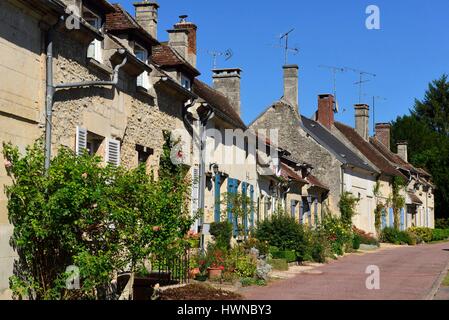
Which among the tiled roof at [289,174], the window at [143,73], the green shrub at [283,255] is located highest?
the window at [143,73]

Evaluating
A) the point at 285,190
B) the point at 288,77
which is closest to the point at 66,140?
the point at 285,190

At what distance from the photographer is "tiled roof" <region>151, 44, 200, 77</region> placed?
54.5 ft

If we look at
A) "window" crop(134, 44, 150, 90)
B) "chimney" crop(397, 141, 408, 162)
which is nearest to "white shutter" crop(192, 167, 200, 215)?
"window" crop(134, 44, 150, 90)

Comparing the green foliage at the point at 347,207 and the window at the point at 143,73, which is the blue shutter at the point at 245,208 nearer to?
the window at the point at 143,73

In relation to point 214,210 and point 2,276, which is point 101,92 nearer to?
point 2,276

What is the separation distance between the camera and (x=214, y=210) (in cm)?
1912

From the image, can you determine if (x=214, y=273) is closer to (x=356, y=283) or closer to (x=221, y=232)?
(x=221, y=232)

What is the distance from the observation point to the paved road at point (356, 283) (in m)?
13.1

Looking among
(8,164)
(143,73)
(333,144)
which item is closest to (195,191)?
(143,73)

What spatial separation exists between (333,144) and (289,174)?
341 inches

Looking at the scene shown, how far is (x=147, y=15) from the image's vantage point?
645 inches

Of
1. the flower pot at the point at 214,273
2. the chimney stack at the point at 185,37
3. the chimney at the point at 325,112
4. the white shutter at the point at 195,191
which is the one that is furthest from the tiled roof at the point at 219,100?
the chimney at the point at 325,112

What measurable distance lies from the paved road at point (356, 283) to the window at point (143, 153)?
147 inches
